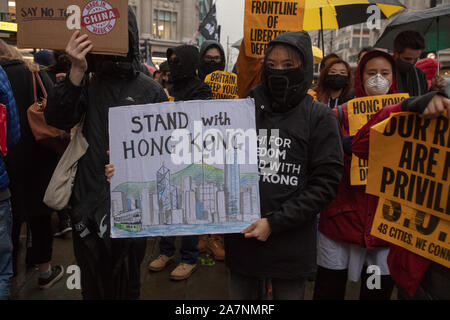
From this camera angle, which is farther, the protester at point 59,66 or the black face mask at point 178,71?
the black face mask at point 178,71

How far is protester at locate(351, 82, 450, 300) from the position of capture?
1.44m

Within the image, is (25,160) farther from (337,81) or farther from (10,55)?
(337,81)

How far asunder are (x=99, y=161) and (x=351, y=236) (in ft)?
5.60

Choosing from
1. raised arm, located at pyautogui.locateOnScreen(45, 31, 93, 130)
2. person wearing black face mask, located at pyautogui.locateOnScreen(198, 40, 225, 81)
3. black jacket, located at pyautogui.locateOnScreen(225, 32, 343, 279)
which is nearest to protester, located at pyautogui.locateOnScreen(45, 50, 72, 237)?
raised arm, located at pyautogui.locateOnScreen(45, 31, 93, 130)

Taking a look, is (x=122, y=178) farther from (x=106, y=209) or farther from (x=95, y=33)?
(x=95, y=33)

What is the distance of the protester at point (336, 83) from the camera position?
367 cm

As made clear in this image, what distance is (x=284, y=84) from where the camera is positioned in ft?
6.13

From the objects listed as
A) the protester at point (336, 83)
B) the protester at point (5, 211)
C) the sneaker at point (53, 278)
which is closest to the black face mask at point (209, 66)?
the protester at point (336, 83)

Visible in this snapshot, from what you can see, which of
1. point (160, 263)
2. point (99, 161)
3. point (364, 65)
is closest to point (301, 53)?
point (364, 65)

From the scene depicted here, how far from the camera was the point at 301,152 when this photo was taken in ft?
6.07

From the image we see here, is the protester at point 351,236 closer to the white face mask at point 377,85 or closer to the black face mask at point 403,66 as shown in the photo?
the white face mask at point 377,85

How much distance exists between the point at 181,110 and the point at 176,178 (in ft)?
1.20

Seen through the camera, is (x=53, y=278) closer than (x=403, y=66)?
No

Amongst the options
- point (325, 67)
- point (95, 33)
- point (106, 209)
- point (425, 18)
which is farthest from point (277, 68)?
point (425, 18)
